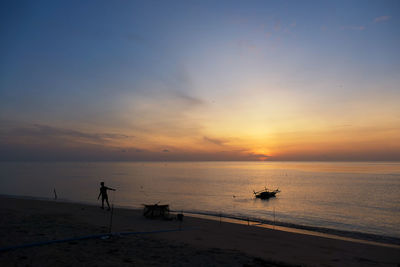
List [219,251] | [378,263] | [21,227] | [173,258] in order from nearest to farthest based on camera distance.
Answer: [173,258] < [219,251] < [378,263] < [21,227]

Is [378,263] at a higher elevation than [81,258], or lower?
lower

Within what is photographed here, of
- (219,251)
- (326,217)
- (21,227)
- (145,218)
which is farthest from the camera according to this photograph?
(326,217)

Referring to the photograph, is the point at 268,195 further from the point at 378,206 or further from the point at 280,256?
the point at 280,256

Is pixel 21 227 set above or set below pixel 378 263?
above

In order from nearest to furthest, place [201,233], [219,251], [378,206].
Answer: [219,251] < [201,233] < [378,206]

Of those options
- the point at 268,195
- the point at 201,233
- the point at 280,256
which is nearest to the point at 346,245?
the point at 280,256

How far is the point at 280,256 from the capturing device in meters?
11.3

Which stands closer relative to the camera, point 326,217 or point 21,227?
point 21,227

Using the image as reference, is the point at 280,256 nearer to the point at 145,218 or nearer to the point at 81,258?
the point at 81,258

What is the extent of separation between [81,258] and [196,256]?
4.16 m

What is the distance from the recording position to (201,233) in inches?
591

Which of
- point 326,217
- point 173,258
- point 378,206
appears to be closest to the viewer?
point 173,258

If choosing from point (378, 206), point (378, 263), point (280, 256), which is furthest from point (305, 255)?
point (378, 206)

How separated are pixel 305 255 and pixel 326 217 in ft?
72.8
